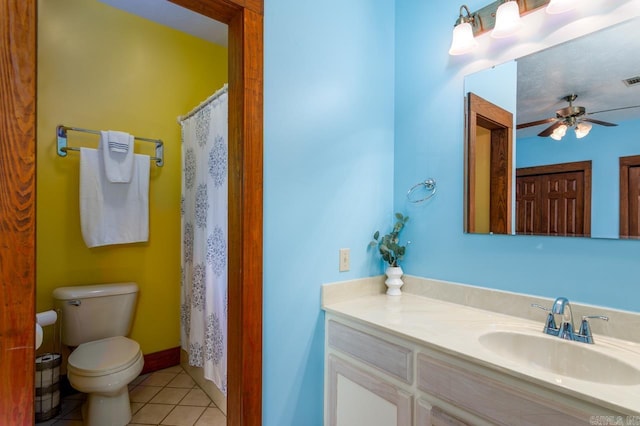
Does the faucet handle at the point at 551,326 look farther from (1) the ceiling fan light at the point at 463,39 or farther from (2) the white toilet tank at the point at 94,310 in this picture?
(2) the white toilet tank at the point at 94,310

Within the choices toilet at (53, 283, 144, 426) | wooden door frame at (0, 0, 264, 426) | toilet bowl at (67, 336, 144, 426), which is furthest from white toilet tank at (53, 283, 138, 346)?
wooden door frame at (0, 0, 264, 426)

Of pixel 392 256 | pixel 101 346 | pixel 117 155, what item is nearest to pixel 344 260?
pixel 392 256

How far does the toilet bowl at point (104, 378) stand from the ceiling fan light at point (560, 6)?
2.67 metres

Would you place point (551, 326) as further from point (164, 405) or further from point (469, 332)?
point (164, 405)

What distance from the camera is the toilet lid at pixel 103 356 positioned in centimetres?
176

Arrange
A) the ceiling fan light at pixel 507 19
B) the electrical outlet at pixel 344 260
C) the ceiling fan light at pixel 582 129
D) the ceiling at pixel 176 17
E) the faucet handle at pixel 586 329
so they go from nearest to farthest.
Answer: the faucet handle at pixel 586 329
the ceiling fan light at pixel 582 129
the ceiling fan light at pixel 507 19
the electrical outlet at pixel 344 260
the ceiling at pixel 176 17

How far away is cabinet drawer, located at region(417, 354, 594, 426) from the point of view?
791 mm

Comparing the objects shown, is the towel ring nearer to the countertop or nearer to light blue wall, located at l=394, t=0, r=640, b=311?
light blue wall, located at l=394, t=0, r=640, b=311

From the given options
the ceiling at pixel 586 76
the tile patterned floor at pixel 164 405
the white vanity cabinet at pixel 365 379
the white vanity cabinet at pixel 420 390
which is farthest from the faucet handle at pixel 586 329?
the tile patterned floor at pixel 164 405

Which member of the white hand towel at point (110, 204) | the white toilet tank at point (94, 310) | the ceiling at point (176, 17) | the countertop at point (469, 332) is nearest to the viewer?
the countertop at point (469, 332)

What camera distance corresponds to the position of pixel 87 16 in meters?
2.28

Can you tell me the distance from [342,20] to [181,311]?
2389 millimetres

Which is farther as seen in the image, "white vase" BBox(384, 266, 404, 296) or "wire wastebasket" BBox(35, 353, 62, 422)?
"wire wastebasket" BBox(35, 353, 62, 422)

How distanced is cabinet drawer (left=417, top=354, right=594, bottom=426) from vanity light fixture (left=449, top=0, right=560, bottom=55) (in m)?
1.31
